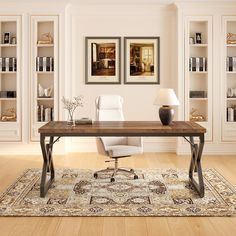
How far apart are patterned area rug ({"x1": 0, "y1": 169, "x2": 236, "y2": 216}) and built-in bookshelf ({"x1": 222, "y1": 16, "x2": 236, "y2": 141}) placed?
6.61 feet

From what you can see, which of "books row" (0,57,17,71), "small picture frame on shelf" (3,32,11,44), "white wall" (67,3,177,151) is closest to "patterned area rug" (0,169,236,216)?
"white wall" (67,3,177,151)

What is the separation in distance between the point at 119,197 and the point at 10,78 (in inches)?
159

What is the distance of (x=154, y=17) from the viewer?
7.38 metres

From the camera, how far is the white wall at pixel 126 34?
736 centimetres

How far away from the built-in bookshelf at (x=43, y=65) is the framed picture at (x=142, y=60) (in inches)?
50.6

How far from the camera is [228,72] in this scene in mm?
7234

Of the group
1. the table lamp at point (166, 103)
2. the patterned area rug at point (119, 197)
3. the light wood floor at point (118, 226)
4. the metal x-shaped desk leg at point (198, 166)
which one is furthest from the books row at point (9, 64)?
the light wood floor at point (118, 226)

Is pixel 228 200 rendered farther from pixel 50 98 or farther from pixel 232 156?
pixel 50 98

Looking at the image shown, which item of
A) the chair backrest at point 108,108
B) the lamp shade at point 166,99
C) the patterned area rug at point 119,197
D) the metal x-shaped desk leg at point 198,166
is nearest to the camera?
the patterned area rug at point 119,197

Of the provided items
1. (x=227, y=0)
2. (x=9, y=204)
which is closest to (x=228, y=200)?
(x=9, y=204)

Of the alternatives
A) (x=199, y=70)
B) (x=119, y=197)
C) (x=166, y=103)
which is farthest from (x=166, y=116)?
(x=199, y=70)

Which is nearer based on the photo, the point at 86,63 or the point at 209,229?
the point at 209,229

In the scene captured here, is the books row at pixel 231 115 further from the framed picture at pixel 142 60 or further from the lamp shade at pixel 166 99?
the lamp shade at pixel 166 99

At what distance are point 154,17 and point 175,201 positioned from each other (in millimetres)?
4143
